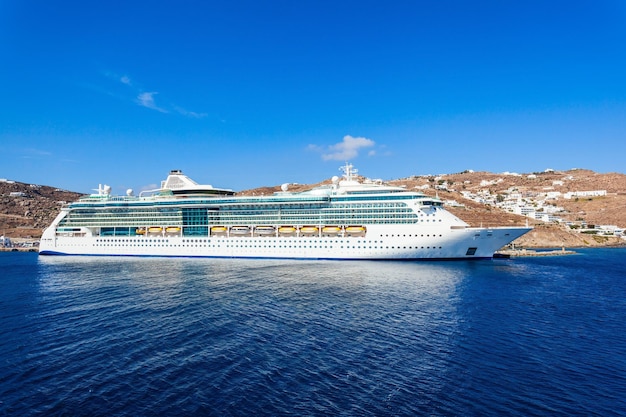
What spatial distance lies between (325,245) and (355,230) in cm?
432

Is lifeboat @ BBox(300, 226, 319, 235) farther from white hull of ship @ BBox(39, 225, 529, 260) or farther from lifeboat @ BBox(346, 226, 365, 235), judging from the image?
lifeboat @ BBox(346, 226, 365, 235)

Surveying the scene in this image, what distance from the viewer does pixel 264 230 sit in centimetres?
5731

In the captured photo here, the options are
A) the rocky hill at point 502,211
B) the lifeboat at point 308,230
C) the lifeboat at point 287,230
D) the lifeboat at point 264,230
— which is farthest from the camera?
the rocky hill at point 502,211

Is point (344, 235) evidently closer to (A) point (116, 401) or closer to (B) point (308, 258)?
(B) point (308, 258)

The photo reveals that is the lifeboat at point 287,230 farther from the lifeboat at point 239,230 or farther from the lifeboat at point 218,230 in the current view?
the lifeboat at point 218,230

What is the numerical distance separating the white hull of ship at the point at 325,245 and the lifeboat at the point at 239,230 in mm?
1344

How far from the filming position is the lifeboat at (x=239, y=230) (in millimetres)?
58375

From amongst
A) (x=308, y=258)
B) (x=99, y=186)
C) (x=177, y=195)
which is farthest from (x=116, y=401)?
(x=99, y=186)

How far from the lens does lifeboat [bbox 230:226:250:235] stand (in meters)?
58.4

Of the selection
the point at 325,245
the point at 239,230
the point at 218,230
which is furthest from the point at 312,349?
the point at 218,230

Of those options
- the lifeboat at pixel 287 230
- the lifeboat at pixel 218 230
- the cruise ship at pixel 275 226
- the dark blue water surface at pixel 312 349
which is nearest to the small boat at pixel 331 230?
the cruise ship at pixel 275 226

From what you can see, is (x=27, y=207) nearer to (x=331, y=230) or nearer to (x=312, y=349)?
(x=331, y=230)

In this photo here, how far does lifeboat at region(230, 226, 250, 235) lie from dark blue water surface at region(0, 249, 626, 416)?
23.4 metres

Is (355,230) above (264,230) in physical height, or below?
below
